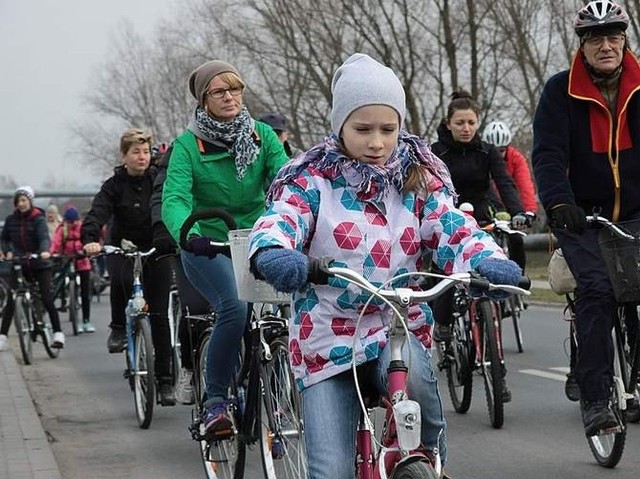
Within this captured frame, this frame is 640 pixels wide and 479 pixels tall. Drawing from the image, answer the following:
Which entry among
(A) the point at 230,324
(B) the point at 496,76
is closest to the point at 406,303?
(A) the point at 230,324

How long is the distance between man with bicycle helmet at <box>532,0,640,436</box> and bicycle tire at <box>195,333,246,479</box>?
5.26 feet

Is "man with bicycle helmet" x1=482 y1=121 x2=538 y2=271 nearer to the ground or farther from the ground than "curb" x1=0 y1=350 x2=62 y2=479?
farther from the ground

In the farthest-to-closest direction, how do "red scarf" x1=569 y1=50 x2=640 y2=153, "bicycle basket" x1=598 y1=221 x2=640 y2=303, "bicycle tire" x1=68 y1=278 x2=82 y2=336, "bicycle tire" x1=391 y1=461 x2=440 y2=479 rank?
"bicycle tire" x1=68 y1=278 x2=82 y2=336 < "red scarf" x1=569 y1=50 x2=640 y2=153 < "bicycle basket" x1=598 y1=221 x2=640 y2=303 < "bicycle tire" x1=391 y1=461 x2=440 y2=479

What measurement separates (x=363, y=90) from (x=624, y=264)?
8.02 feet

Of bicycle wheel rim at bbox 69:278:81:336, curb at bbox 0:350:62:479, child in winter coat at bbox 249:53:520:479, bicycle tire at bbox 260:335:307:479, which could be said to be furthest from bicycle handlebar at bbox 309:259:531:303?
bicycle wheel rim at bbox 69:278:81:336

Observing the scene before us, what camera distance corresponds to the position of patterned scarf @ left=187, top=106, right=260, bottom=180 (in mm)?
6820

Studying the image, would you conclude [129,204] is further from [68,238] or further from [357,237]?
[68,238]

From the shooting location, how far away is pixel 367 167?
14.3 ft

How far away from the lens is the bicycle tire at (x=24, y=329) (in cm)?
1433

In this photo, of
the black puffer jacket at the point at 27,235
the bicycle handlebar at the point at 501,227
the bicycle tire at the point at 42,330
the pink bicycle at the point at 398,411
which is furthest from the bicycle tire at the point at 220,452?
the black puffer jacket at the point at 27,235

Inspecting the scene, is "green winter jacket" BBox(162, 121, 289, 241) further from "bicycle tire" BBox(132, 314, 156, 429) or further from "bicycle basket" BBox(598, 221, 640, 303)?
"bicycle tire" BBox(132, 314, 156, 429)

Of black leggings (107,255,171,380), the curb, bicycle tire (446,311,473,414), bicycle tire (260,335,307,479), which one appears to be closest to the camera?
bicycle tire (260,335,307,479)

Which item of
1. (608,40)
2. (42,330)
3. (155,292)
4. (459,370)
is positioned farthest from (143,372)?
(42,330)

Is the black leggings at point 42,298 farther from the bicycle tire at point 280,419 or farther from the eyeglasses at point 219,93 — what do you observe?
the bicycle tire at point 280,419
